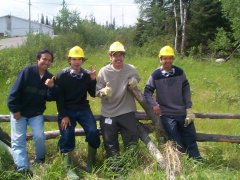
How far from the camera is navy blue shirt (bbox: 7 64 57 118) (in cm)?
357

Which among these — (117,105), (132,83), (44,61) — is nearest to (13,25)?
(44,61)

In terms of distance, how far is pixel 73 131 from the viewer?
12.3 ft

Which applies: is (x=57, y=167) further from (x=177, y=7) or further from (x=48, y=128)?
(x=177, y=7)

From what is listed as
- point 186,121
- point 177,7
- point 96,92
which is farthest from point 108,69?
point 177,7

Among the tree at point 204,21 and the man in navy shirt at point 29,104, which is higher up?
the tree at point 204,21

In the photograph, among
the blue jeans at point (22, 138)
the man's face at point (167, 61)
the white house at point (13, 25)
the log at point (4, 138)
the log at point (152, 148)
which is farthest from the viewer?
the white house at point (13, 25)

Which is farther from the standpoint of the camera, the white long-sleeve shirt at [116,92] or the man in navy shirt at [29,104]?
the white long-sleeve shirt at [116,92]

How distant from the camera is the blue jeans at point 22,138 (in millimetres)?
3516

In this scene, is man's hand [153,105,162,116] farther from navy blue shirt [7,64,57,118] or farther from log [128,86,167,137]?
navy blue shirt [7,64,57,118]

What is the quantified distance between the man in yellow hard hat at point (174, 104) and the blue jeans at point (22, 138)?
1.73 meters

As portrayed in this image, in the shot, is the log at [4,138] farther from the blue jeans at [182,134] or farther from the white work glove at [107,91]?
the blue jeans at [182,134]

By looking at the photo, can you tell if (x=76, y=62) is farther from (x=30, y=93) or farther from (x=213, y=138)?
(x=213, y=138)

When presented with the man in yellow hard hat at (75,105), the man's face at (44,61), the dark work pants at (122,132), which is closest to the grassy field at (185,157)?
the dark work pants at (122,132)

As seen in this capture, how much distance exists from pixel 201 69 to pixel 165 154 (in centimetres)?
866
